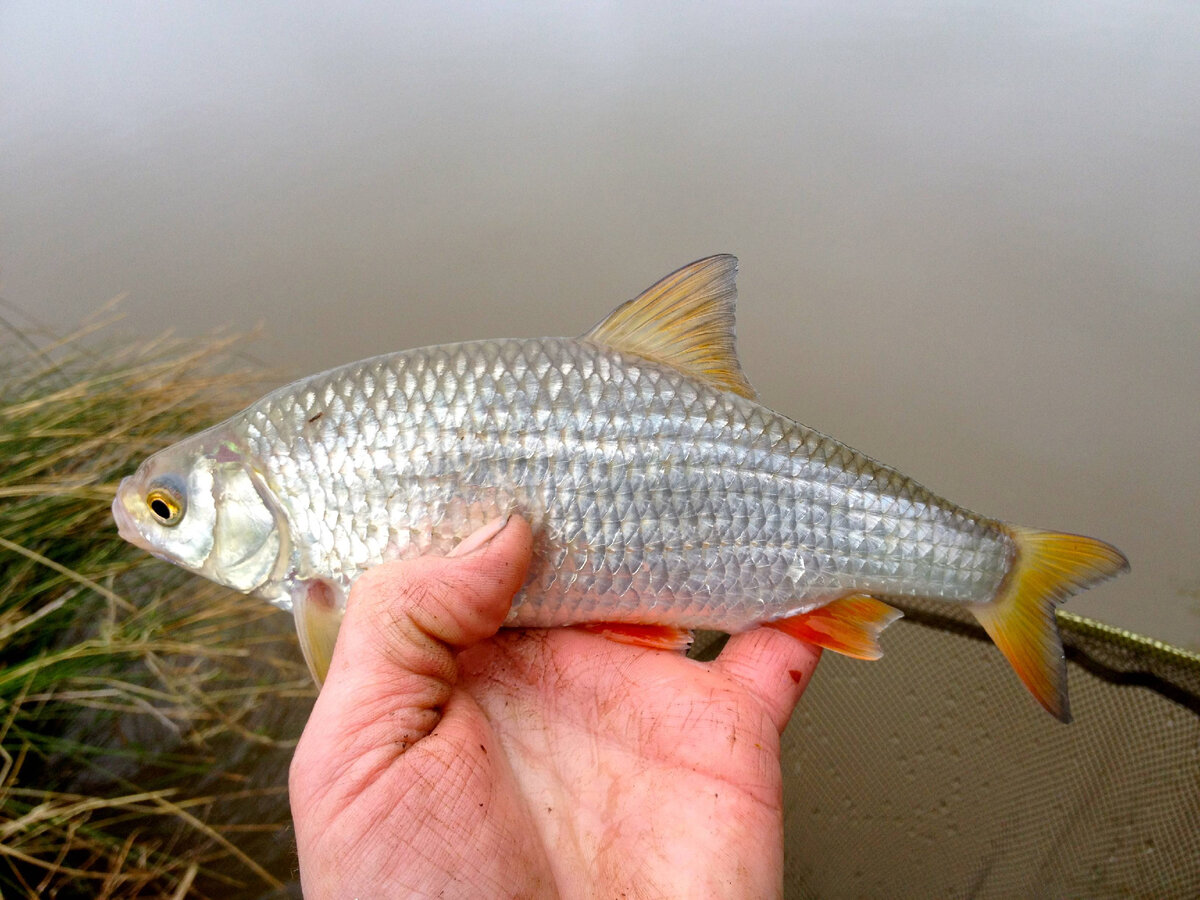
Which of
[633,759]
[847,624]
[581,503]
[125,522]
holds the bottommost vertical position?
[633,759]

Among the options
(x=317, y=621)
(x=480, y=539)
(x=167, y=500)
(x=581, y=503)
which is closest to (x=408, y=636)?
(x=480, y=539)

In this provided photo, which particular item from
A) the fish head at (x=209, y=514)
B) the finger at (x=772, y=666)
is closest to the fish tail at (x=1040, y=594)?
the finger at (x=772, y=666)

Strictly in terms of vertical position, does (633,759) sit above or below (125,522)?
below

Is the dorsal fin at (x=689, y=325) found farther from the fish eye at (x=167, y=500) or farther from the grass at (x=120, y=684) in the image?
the grass at (x=120, y=684)

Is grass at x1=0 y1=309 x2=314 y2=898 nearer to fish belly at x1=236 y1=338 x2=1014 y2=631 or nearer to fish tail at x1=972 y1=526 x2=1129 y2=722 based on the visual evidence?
fish belly at x1=236 y1=338 x2=1014 y2=631

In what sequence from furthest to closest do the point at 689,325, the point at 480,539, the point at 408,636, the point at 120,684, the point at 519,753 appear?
the point at 120,684
the point at 689,325
the point at 519,753
the point at 480,539
the point at 408,636

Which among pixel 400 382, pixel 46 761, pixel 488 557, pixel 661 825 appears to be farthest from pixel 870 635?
pixel 46 761

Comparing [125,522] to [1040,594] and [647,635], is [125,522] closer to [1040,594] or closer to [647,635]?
[647,635]
